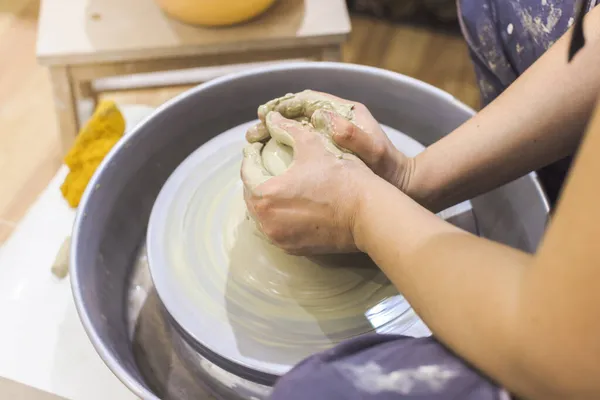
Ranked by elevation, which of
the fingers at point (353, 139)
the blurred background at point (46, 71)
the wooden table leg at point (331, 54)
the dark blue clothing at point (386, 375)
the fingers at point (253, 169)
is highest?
the fingers at point (353, 139)

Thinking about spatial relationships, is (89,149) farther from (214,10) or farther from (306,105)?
(306,105)

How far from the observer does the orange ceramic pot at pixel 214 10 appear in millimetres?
1293

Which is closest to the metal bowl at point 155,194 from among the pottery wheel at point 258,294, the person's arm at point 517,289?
the pottery wheel at point 258,294

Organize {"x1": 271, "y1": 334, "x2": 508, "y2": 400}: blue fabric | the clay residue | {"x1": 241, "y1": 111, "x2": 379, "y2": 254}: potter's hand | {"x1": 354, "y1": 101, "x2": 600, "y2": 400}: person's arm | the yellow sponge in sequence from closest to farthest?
{"x1": 354, "y1": 101, "x2": 600, "y2": 400}: person's arm < {"x1": 271, "y1": 334, "x2": 508, "y2": 400}: blue fabric < {"x1": 241, "y1": 111, "x2": 379, "y2": 254}: potter's hand < the clay residue < the yellow sponge

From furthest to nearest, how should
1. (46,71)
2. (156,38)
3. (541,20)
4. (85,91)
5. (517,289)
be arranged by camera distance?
(46,71), (85,91), (156,38), (541,20), (517,289)

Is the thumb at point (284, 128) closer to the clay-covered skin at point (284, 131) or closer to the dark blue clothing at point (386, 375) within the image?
the clay-covered skin at point (284, 131)

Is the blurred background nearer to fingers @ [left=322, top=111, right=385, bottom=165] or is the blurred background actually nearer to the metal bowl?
the metal bowl

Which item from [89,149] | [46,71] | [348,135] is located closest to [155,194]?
[89,149]

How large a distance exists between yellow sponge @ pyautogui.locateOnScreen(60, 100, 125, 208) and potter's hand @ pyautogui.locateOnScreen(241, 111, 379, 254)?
1.78 ft

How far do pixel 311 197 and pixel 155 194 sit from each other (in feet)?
1.77

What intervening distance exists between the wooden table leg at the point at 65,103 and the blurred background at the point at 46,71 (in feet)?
0.69

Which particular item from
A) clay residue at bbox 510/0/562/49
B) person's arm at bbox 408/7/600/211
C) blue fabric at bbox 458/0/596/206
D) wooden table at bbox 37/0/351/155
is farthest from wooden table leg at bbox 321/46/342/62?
person's arm at bbox 408/7/600/211

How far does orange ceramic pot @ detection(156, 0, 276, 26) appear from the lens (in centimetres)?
129

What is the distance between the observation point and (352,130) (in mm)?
849
